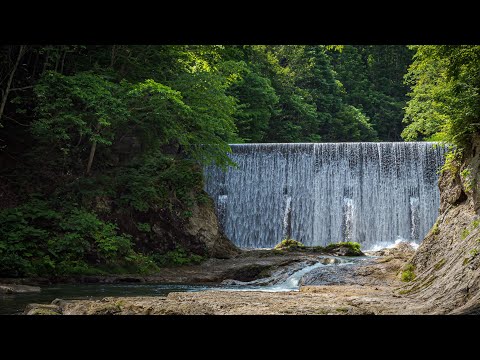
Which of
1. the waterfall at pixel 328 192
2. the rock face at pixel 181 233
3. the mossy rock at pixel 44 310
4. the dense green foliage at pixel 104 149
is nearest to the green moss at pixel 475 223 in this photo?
the mossy rock at pixel 44 310

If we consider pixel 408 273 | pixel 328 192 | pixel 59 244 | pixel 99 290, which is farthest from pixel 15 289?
pixel 328 192

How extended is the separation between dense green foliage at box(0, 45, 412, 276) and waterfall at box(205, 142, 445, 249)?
3.75m

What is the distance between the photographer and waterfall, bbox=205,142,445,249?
2353cm

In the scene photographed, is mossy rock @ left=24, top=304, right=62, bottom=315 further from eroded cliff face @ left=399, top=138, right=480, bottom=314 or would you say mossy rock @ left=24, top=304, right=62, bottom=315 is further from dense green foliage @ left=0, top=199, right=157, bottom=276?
dense green foliage @ left=0, top=199, right=157, bottom=276

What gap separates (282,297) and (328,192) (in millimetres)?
16308

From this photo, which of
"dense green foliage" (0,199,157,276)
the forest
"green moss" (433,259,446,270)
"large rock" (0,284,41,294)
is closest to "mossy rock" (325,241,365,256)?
the forest

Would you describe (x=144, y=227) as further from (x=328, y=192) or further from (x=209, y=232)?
(x=328, y=192)

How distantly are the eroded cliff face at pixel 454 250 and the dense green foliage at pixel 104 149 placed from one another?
7.74 metres

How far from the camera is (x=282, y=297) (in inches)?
334

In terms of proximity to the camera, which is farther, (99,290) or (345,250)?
(345,250)
